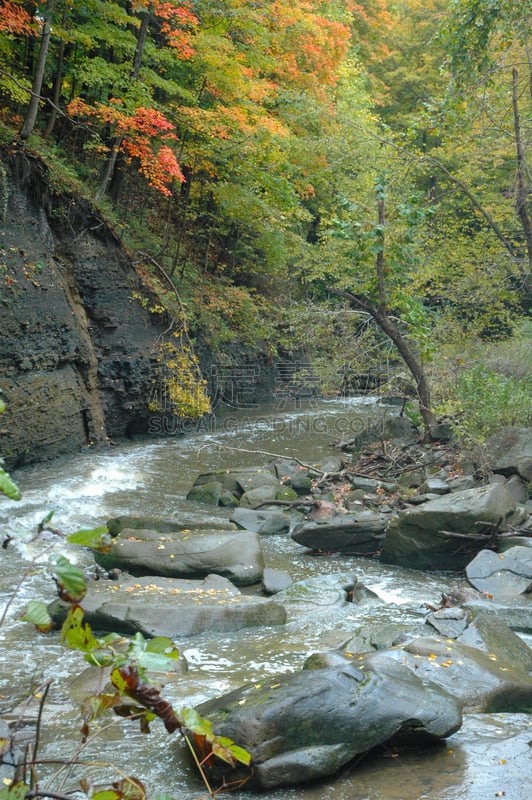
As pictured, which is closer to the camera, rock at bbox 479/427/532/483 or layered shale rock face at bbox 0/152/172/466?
rock at bbox 479/427/532/483

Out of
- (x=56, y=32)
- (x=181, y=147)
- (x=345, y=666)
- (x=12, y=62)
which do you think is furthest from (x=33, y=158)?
(x=345, y=666)

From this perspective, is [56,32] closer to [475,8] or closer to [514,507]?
[475,8]

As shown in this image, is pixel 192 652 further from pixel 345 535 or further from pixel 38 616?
pixel 38 616

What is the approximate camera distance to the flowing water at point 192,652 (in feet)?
11.5

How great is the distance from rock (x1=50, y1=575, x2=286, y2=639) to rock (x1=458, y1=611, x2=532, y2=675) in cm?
167

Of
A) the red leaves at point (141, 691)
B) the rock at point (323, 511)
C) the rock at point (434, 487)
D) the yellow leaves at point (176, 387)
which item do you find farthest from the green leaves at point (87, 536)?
the yellow leaves at point (176, 387)

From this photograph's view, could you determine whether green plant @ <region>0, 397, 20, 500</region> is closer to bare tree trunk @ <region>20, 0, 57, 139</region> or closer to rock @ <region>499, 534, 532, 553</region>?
rock @ <region>499, 534, 532, 553</region>

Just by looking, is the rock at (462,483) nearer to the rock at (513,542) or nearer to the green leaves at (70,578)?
the rock at (513,542)

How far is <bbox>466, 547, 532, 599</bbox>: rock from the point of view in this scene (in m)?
6.86

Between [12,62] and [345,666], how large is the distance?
47.3ft

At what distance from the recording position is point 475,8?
31.9 ft

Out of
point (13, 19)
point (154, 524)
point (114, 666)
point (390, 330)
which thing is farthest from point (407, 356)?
point (114, 666)

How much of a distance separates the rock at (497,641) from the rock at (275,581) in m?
2.24

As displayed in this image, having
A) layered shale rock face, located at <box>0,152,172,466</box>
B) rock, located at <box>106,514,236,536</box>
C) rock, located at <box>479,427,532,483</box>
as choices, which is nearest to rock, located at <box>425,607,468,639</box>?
rock, located at <box>106,514,236,536</box>
